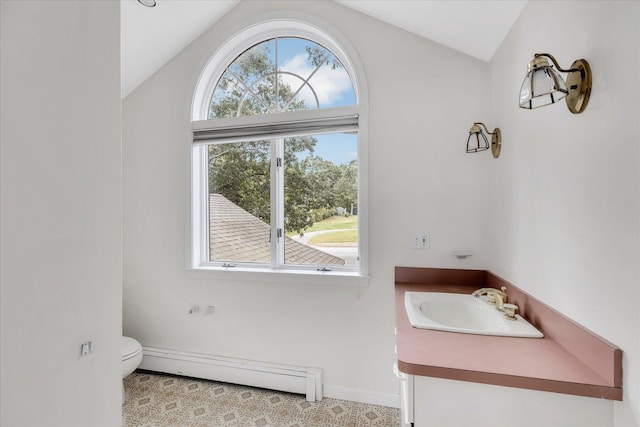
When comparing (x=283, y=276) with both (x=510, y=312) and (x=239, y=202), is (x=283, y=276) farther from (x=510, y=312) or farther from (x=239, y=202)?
(x=510, y=312)

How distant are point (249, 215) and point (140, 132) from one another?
1.17m

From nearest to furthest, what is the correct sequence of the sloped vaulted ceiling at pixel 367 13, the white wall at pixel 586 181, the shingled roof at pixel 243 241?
the white wall at pixel 586 181
the sloped vaulted ceiling at pixel 367 13
the shingled roof at pixel 243 241

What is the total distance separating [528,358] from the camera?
3.01 ft

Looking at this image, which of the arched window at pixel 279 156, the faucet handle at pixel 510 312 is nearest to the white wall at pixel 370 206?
the arched window at pixel 279 156

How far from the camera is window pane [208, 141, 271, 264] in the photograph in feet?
7.43

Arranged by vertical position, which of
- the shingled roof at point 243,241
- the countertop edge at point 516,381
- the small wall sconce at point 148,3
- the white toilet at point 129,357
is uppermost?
the small wall sconce at point 148,3

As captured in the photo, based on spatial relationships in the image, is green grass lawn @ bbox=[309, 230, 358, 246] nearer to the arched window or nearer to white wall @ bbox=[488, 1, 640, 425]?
the arched window

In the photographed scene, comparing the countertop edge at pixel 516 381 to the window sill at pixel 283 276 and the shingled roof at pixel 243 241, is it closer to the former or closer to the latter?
the window sill at pixel 283 276

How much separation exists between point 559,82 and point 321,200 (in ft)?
4.87

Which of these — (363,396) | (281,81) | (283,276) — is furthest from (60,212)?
(363,396)

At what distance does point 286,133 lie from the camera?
209cm

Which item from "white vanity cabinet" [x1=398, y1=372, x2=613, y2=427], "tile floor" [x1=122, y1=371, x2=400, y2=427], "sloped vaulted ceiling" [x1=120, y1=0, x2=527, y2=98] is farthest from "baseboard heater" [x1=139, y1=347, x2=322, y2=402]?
"sloped vaulted ceiling" [x1=120, y1=0, x2=527, y2=98]

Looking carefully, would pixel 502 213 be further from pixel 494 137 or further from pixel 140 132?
pixel 140 132

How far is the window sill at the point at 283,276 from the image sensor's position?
1.96 metres
